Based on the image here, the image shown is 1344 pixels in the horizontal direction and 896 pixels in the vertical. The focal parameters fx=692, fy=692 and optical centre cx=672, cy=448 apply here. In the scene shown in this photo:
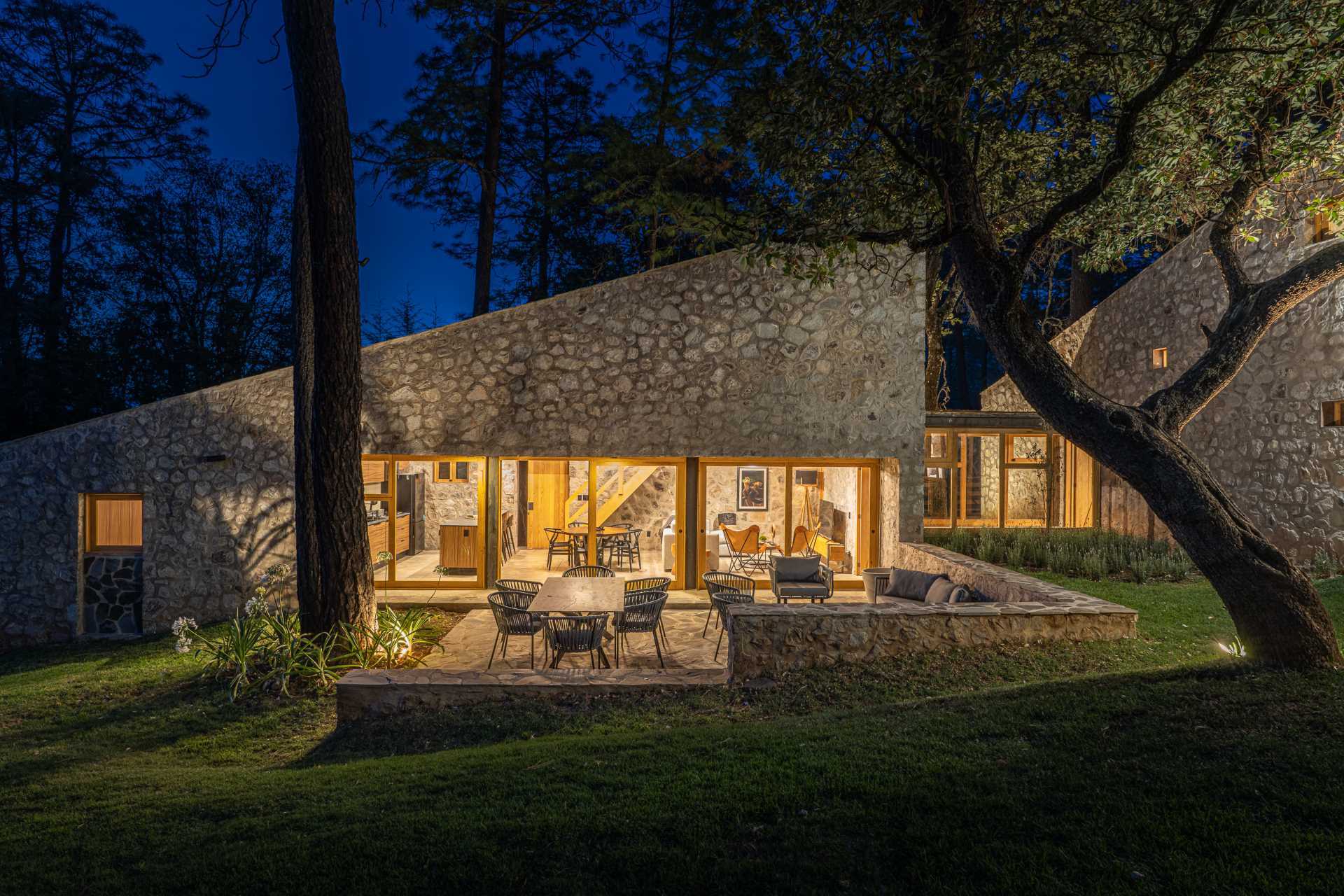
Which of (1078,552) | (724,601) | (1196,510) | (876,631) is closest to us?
(1196,510)

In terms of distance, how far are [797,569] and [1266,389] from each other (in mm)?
7557

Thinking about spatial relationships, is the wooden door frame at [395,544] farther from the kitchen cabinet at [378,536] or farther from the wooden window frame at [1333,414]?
the wooden window frame at [1333,414]

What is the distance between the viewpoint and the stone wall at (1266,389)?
9312mm

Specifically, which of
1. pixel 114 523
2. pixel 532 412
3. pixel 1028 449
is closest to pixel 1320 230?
pixel 1028 449

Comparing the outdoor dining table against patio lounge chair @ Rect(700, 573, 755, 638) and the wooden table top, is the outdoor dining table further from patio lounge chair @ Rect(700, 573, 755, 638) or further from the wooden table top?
patio lounge chair @ Rect(700, 573, 755, 638)

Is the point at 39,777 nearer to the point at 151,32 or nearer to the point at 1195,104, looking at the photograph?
the point at 1195,104

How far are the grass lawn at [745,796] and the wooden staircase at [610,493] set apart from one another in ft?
23.6

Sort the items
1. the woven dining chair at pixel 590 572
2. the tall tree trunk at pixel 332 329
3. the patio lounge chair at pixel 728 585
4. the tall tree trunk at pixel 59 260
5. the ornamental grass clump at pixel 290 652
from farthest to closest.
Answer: the tall tree trunk at pixel 59 260 < the woven dining chair at pixel 590 572 < the patio lounge chair at pixel 728 585 < the tall tree trunk at pixel 332 329 < the ornamental grass clump at pixel 290 652

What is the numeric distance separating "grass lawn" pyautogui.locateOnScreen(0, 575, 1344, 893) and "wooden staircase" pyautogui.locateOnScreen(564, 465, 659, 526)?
7179mm

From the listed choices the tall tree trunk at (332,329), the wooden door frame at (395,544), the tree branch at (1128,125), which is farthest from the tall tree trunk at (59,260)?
the tree branch at (1128,125)

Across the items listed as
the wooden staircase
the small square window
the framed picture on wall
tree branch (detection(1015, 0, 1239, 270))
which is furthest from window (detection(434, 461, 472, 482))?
the small square window

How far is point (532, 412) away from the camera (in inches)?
390

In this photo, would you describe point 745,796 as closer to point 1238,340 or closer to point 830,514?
point 1238,340

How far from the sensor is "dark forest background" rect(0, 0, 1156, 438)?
1280cm
